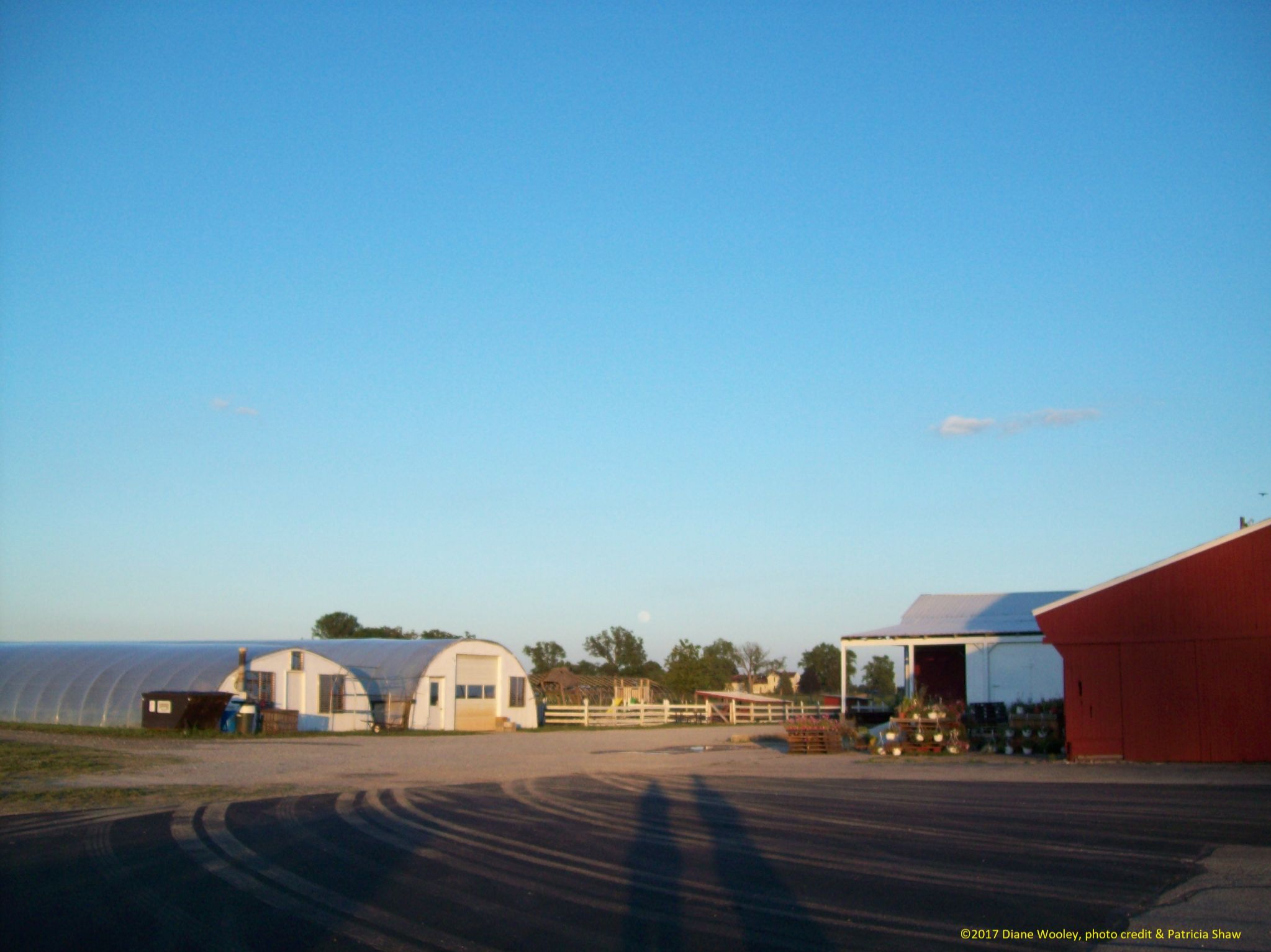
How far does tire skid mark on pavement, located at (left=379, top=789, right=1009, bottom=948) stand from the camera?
851cm

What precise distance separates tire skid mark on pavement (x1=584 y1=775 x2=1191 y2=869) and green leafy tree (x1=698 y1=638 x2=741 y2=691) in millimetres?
61808

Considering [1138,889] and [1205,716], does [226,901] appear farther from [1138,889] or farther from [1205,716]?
[1205,716]

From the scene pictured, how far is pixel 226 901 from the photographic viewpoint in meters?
9.19

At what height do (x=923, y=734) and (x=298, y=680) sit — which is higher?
(x=298, y=680)

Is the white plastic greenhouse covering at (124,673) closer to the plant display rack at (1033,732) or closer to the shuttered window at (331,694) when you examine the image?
the shuttered window at (331,694)

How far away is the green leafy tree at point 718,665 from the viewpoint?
78.4 m

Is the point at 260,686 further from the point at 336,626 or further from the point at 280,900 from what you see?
the point at 336,626

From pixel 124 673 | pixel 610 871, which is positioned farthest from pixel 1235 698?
pixel 124 673

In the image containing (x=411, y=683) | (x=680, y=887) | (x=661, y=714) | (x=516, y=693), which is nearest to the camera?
(x=680, y=887)

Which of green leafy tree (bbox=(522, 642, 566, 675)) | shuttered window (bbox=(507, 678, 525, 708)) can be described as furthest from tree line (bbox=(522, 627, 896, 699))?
shuttered window (bbox=(507, 678, 525, 708))

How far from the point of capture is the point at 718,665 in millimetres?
98688

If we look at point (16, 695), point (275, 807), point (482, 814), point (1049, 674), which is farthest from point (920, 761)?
point (16, 695)

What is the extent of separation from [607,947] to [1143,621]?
67.4 ft

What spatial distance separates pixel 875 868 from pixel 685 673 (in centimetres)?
6527
